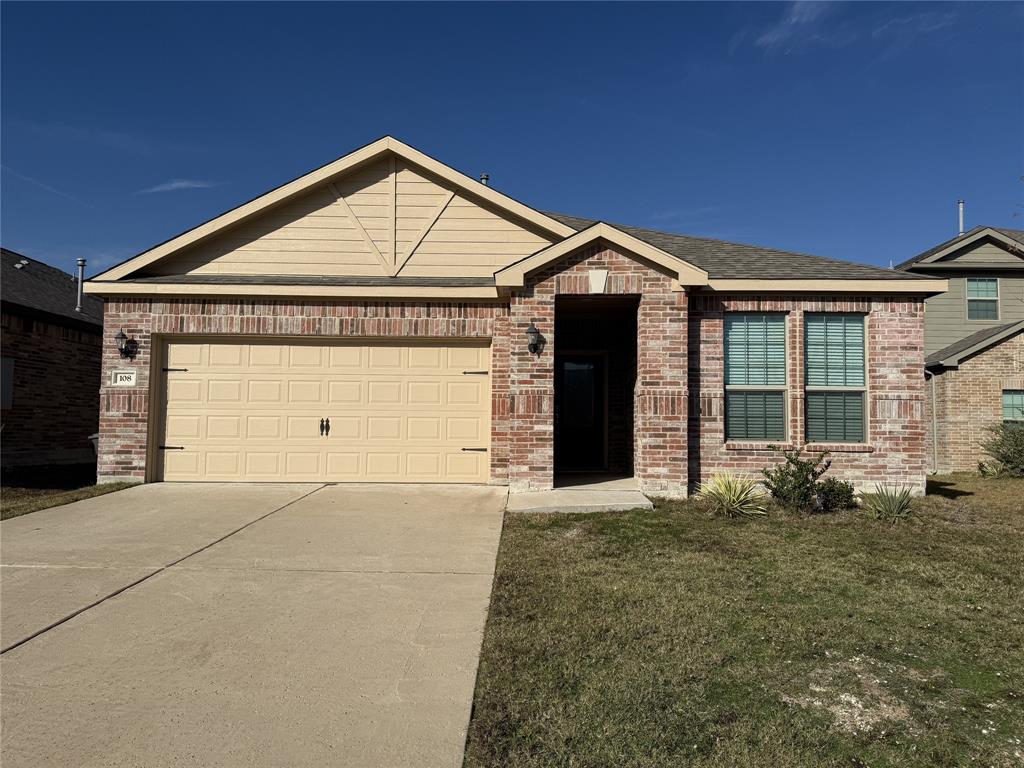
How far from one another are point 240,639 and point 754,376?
7949mm

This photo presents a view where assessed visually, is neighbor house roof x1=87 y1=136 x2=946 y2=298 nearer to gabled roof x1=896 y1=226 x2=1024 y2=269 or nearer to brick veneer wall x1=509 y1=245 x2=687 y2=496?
brick veneer wall x1=509 y1=245 x2=687 y2=496

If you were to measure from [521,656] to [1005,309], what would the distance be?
19.1m

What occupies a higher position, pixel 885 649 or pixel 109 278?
pixel 109 278

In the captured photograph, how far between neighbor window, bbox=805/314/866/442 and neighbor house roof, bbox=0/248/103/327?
13.5 meters

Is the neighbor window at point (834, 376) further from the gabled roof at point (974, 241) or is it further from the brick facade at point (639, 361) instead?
the gabled roof at point (974, 241)

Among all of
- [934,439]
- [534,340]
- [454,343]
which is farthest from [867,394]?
[934,439]

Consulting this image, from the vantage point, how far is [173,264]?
33.3 ft

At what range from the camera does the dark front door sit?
1182cm

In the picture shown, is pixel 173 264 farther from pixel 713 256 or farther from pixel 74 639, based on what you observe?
pixel 713 256

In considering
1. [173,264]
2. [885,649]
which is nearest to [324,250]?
[173,264]

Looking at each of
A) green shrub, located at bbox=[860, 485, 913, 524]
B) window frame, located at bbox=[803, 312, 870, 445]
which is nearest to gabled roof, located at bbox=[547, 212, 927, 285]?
window frame, located at bbox=[803, 312, 870, 445]

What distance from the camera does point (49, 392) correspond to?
12.3 m

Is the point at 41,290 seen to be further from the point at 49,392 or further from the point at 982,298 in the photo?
the point at 982,298

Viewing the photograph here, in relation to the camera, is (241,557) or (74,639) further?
(241,557)
